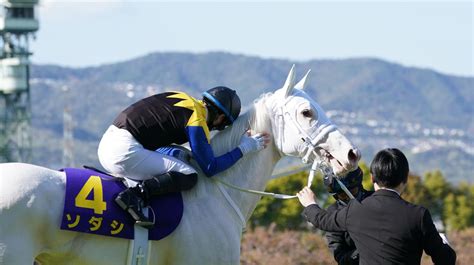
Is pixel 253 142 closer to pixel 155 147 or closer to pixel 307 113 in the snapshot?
pixel 307 113

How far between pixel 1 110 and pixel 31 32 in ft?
27.0

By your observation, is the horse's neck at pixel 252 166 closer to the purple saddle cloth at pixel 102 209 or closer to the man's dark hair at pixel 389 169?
the purple saddle cloth at pixel 102 209

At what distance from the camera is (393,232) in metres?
6.37

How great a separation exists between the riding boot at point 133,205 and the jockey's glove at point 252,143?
1088mm

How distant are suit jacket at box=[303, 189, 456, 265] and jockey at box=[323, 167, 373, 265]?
0.71 m

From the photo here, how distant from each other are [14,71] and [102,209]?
2692 inches

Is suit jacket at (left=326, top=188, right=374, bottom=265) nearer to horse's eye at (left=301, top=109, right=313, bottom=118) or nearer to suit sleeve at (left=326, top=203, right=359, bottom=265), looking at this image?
suit sleeve at (left=326, top=203, right=359, bottom=265)

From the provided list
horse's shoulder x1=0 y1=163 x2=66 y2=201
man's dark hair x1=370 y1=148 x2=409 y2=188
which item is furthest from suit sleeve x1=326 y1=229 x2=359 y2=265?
horse's shoulder x1=0 y1=163 x2=66 y2=201

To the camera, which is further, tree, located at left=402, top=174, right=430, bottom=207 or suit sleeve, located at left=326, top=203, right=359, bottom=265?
tree, located at left=402, top=174, right=430, bottom=207

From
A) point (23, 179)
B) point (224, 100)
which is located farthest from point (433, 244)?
point (23, 179)

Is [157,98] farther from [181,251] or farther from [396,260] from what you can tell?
[396,260]

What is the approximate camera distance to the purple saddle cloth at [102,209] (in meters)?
6.93

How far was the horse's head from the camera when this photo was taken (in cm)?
781

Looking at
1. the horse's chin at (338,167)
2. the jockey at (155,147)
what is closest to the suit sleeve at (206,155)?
the jockey at (155,147)
